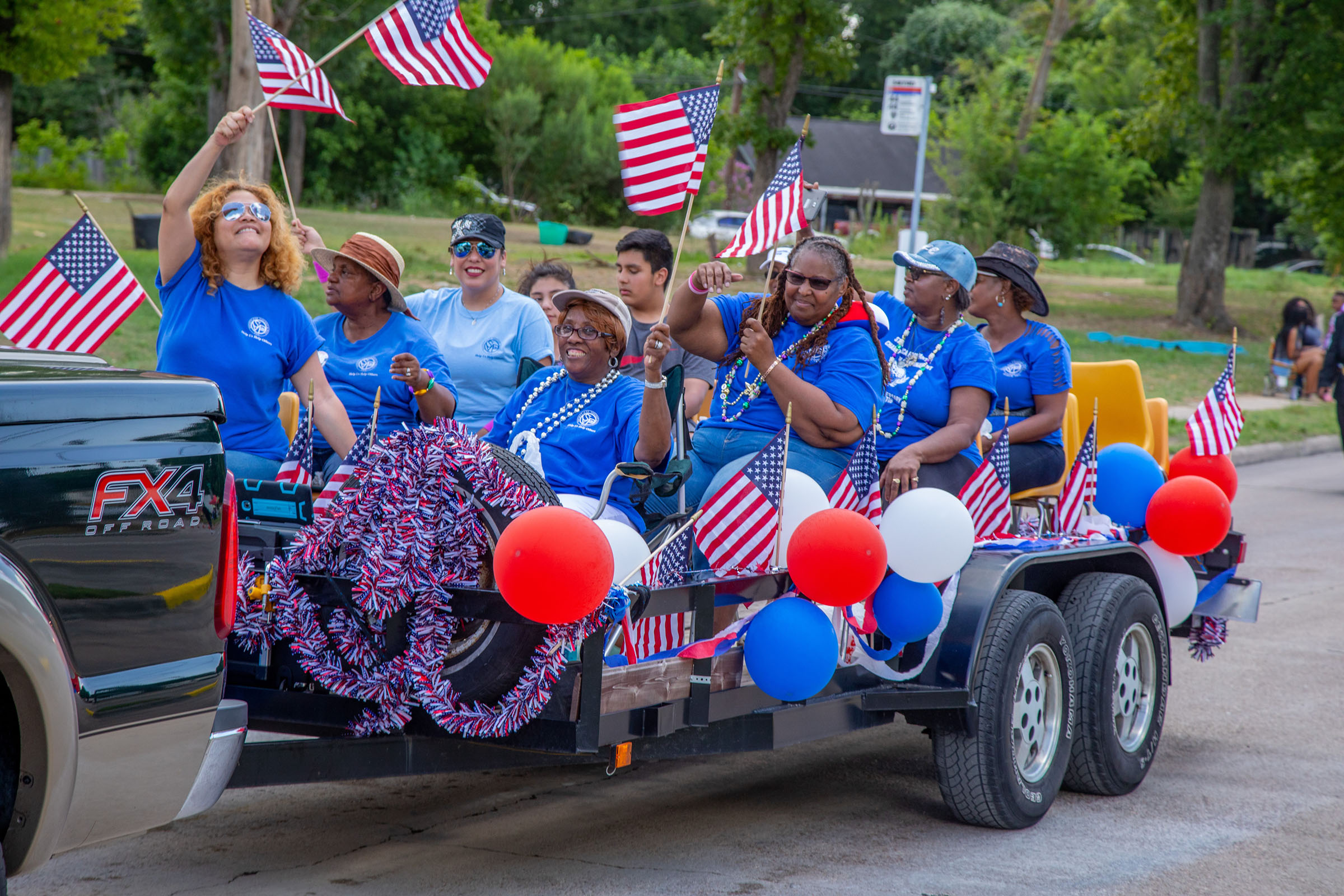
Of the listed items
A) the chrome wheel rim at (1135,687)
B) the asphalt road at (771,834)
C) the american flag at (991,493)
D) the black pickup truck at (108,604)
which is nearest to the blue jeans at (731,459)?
the american flag at (991,493)

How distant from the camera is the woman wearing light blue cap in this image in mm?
5465

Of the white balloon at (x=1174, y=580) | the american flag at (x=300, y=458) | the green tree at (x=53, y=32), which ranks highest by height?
the green tree at (x=53, y=32)

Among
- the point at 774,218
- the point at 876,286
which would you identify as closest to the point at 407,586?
the point at 774,218

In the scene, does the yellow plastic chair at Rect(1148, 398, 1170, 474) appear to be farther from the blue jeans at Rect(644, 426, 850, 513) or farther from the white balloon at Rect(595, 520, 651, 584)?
the white balloon at Rect(595, 520, 651, 584)

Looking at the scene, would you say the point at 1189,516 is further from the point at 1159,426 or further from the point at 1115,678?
the point at 1159,426

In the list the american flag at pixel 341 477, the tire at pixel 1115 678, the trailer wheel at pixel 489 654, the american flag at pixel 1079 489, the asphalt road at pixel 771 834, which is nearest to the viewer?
the trailer wheel at pixel 489 654

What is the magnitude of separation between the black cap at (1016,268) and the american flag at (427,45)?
97.6 inches

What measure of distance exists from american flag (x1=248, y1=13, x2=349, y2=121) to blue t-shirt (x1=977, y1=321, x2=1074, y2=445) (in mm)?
3219

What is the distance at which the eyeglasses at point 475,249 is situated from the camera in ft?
21.6

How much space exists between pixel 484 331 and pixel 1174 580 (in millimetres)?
3236

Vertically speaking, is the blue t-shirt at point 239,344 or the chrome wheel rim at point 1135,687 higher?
the blue t-shirt at point 239,344

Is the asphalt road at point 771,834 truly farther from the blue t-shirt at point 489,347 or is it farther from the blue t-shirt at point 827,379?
the blue t-shirt at point 489,347

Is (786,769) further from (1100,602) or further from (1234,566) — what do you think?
(1234,566)

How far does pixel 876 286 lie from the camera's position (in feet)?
78.0
